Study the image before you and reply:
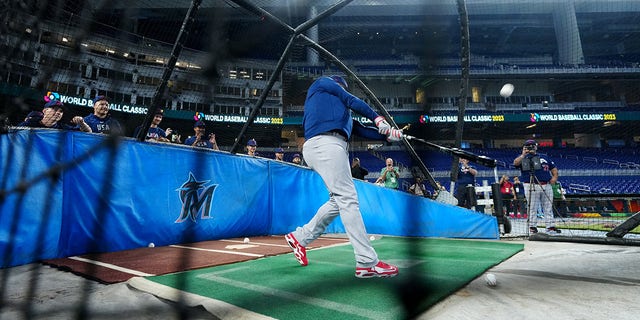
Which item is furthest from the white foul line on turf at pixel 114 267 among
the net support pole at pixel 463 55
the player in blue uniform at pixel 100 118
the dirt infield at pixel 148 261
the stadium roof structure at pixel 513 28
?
the stadium roof structure at pixel 513 28

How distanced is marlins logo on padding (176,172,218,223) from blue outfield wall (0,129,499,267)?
1cm

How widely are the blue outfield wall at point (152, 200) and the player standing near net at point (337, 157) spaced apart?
7.58ft

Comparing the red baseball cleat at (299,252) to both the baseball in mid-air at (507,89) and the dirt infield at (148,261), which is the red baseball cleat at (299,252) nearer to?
the dirt infield at (148,261)

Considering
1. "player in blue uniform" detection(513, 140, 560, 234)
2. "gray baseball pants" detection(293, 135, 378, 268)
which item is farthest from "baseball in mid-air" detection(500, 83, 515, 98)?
"gray baseball pants" detection(293, 135, 378, 268)

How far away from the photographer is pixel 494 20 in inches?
1174

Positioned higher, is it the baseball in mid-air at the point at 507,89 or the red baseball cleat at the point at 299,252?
the baseball in mid-air at the point at 507,89

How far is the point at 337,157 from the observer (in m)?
2.39

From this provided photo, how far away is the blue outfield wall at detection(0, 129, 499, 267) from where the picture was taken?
3.01 meters

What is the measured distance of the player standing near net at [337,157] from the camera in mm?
2227

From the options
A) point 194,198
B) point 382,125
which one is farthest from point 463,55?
point 194,198

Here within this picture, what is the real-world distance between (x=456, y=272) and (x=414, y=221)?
2.75 metres

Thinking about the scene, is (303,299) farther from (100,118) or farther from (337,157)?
(100,118)

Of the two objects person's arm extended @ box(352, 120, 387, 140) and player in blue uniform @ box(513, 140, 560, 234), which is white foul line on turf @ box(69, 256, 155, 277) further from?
player in blue uniform @ box(513, 140, 560, 234)

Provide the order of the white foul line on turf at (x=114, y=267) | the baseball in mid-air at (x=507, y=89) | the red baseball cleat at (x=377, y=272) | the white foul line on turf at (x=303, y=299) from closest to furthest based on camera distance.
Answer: the white foul line on turf at (x=303, y=299), the red baseball cleat at (x=377, y=272), the white foul line on turf at (x=114, y=267), the baseball in mid-air at (x=507, y=89)
